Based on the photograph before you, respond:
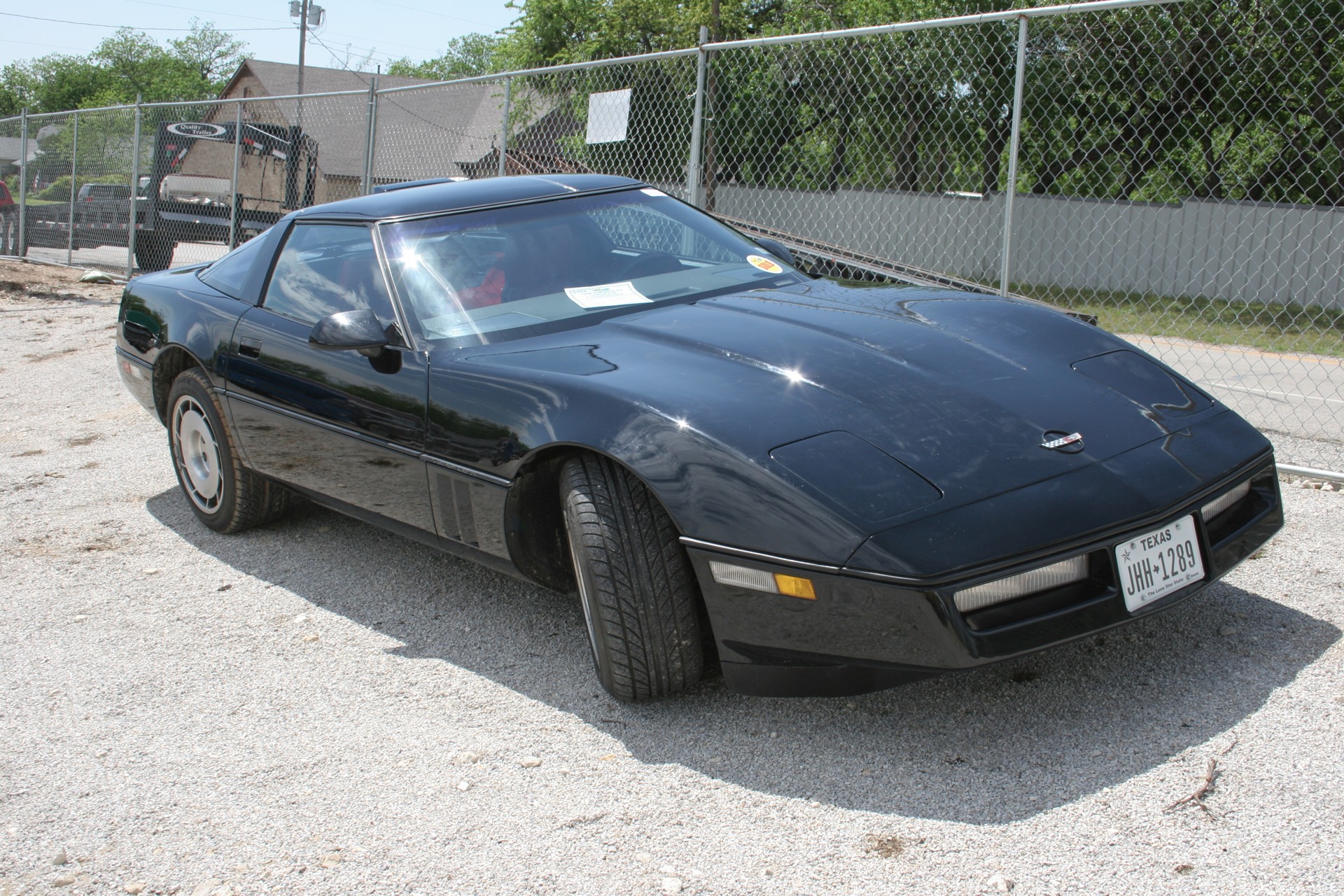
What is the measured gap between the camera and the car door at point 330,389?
3369 millimetres

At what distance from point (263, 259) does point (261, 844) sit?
8.42 ft

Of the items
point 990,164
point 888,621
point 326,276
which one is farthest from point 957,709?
point 990,164

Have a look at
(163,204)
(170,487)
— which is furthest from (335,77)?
(170,487)

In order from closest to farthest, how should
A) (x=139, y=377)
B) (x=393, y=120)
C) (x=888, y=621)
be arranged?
1. (x=888, y=621)
2. (x=139, y=377)
3. (x=393, y=120)

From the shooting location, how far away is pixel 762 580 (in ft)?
8.14

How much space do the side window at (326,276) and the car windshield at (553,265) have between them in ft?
0.35

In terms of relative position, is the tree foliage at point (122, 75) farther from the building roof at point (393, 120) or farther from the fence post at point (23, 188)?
the fence post at point (23, 188)

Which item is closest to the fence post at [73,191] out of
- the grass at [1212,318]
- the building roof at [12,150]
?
the building roof at [12,150]

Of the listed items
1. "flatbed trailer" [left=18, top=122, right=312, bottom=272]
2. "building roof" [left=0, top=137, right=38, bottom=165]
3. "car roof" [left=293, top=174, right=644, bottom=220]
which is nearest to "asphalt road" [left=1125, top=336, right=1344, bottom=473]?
"car roof" [left=293, top=174, right=644, bottom=220]

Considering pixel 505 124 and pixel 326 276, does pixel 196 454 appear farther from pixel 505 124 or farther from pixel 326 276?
pixel 505 124

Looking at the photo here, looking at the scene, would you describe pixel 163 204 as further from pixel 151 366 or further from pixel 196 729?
pixel 196 729

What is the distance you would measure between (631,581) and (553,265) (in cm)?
137

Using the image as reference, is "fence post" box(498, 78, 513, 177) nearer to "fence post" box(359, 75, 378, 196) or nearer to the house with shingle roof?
the house with shingle roof

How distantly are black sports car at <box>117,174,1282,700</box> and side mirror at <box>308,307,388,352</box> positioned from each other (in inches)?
0.4
